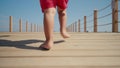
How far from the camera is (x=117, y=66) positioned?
115 centimetres

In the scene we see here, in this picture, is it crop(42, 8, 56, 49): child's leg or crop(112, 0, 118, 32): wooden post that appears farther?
crop(112, 0, 118, 32): wooden post

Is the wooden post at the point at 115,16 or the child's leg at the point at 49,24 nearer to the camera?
the child's leg at the point at 49,24

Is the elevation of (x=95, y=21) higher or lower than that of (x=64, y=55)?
higher

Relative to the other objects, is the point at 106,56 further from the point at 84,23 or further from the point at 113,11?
the point at 84,23

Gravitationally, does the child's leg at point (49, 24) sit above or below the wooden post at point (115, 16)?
below

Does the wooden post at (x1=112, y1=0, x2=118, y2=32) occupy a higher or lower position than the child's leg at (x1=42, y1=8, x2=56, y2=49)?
higher

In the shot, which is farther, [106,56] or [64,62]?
[106,56]

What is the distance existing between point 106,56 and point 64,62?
348 mm

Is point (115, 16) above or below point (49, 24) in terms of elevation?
above

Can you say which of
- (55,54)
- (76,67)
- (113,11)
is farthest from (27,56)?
(113,11)

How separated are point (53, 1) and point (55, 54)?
21.8 inches

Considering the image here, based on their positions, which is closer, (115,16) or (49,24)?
(49,24)

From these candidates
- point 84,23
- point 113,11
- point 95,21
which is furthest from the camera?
point 84,23

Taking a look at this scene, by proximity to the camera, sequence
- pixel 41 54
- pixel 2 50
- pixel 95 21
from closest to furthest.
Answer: pixel 41 54
pixel 2 50
pixel 95 21
